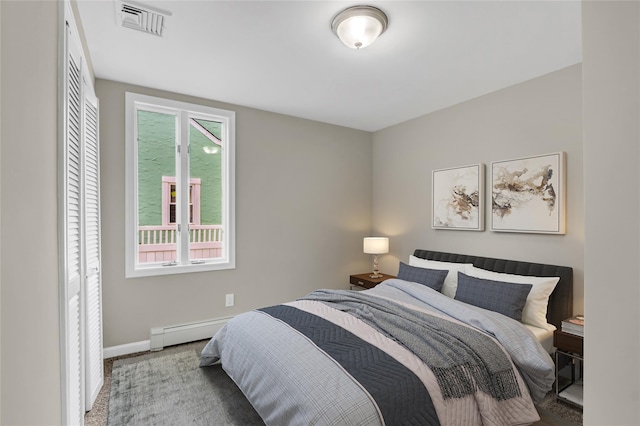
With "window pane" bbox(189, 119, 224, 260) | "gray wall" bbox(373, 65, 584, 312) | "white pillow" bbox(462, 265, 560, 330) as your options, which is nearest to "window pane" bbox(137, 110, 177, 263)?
"window pane" bbox(189, 119, 224, 260)

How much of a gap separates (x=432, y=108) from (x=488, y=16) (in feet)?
5.64

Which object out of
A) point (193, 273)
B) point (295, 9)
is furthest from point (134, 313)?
point (295, 9)

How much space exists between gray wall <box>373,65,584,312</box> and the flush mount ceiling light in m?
1.67

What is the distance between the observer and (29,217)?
40.7 inches

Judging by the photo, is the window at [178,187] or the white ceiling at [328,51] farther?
the window at [178,187]

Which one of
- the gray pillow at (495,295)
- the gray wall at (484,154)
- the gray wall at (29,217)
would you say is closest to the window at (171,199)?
the gray wall at (29,217)

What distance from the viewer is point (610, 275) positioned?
2.21 feet

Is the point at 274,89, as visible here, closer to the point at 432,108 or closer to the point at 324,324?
the point at 432,108

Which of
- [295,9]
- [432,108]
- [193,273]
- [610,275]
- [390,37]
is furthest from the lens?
[432,108]

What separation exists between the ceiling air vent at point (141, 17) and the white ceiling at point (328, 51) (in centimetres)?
A: 4

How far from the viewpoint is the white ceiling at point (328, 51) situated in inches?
78.5

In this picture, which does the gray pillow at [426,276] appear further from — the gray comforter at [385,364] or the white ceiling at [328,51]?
the white ceiling at [328,51]

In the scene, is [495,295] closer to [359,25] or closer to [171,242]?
[359,25]

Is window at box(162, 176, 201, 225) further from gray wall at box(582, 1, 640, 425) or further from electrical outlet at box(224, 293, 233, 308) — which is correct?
gray wall at box(582, 1, 640, 425)
